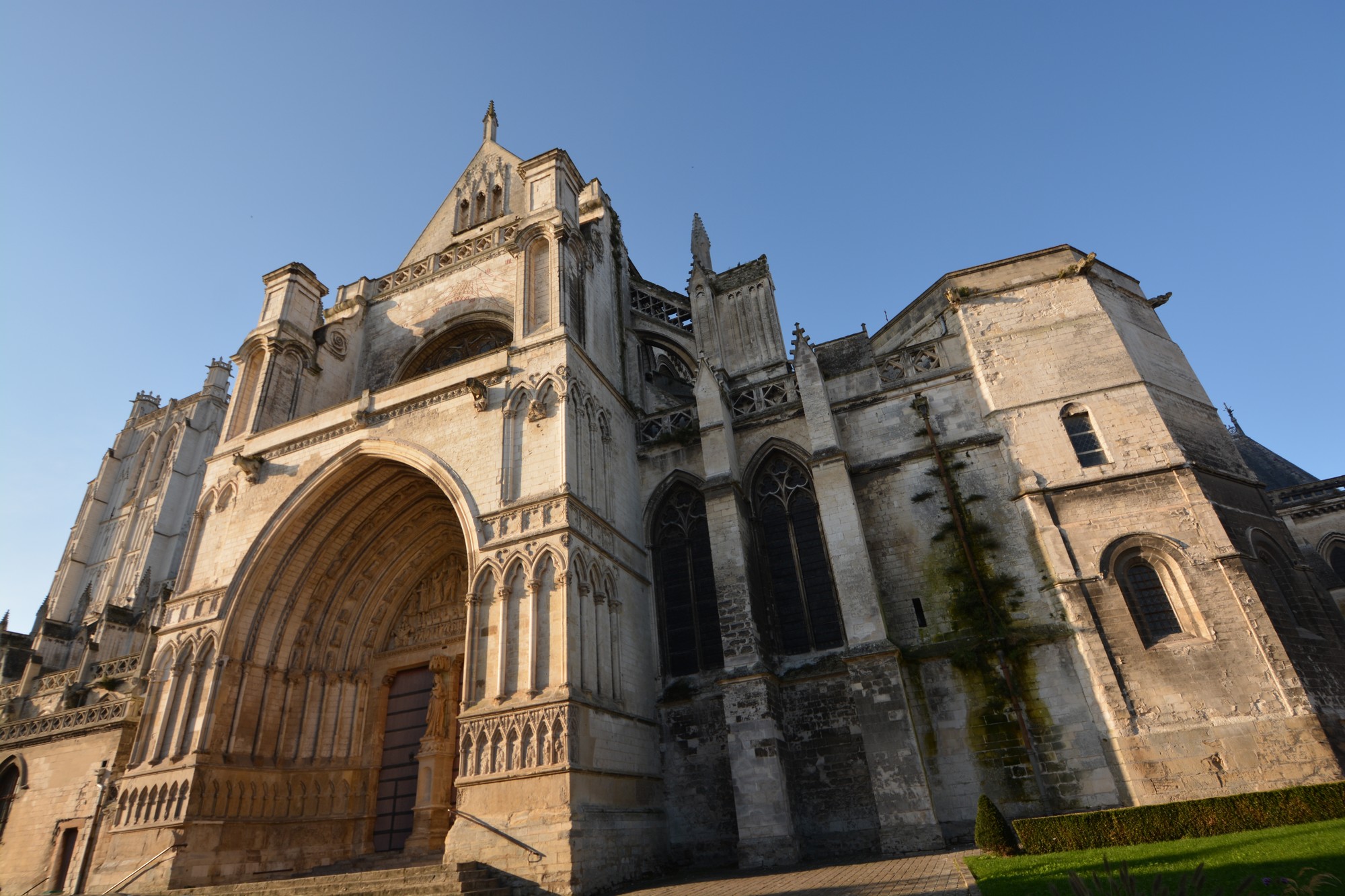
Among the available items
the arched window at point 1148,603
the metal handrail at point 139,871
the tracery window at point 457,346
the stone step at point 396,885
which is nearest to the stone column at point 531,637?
the stone step at point 396,885

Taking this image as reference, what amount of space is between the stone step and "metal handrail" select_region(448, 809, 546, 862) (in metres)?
0.39

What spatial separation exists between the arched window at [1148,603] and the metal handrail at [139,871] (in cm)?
1464

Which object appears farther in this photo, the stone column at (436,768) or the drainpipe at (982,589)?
the stone column at (436,768)

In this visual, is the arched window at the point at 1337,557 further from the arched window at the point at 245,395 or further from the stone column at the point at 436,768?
the arched window at the point at 245,395

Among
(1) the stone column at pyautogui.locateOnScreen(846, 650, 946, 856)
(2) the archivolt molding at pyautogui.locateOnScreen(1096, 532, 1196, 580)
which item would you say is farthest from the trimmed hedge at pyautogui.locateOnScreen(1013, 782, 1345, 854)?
(2) the archivolt molding at pyautogui.locateOnScreen(1096, 532, 1196, 580)

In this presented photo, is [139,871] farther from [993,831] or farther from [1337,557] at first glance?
[1337,557]

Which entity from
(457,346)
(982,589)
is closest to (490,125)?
(457,346)

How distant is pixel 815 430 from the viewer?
12750 mm

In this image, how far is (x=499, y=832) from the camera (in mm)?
9039

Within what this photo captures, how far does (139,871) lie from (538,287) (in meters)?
11.2

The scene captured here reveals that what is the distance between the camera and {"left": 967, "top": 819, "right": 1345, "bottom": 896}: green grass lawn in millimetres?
5387

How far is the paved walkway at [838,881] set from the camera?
690 cm

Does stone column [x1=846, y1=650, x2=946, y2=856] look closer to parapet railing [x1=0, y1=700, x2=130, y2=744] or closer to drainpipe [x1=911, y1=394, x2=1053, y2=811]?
drainpipe [x1=911, y1=394, x2=1053, y2=811]

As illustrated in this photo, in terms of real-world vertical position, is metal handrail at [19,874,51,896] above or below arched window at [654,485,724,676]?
below
